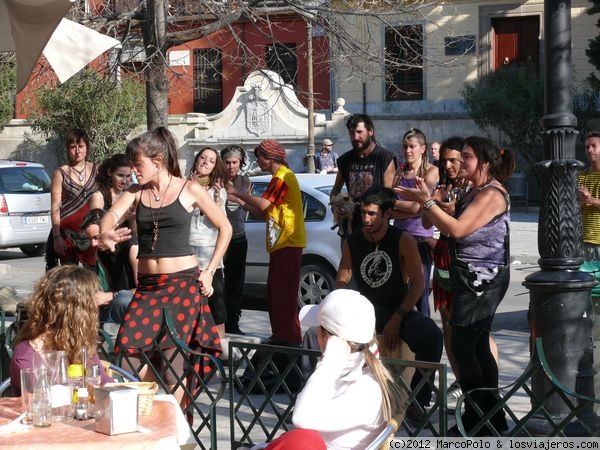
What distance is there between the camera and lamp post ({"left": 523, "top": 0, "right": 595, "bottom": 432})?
596cm

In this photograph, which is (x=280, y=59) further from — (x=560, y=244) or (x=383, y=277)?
(x=560, y=244)

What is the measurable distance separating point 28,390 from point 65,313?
489 millimetres

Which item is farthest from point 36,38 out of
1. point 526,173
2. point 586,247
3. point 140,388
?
point 526,173

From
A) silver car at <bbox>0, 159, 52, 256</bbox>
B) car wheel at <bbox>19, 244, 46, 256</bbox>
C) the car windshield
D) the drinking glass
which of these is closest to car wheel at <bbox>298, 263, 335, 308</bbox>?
the drinking glass

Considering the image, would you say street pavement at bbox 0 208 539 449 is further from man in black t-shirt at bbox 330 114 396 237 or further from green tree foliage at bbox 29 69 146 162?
green tree foliage at bbox 29 69 146 162

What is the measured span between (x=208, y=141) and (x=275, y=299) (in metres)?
23.3

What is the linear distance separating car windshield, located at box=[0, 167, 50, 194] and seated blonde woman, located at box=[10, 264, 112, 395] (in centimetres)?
1494

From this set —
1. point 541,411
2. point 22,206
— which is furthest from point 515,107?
point 541,411

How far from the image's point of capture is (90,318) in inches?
190

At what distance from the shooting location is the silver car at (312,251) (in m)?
11.9

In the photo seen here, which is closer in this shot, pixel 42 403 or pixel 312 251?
pixel 42 403

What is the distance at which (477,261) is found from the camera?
6.47 meters

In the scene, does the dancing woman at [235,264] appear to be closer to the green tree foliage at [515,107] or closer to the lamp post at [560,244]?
the lamp post at [560,244]

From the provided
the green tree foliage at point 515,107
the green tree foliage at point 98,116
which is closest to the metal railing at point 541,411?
the green tree foliage at point 515,107
